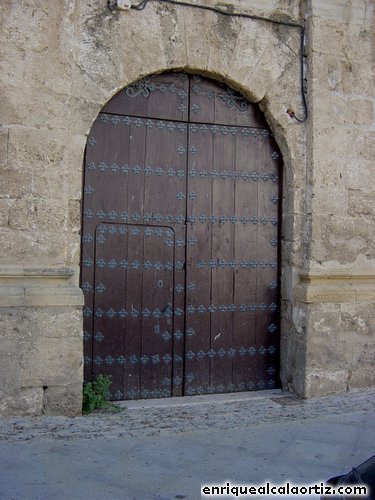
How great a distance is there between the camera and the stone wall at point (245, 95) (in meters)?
4.41

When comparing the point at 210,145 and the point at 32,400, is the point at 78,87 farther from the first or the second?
the point at 32,400

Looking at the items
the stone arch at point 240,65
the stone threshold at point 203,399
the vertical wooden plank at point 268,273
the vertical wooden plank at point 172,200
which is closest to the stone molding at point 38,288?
the vertical wooden plank at point 172,200

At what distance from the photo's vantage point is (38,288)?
14.4ft

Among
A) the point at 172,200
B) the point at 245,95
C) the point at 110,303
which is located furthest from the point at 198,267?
the point at 245,95

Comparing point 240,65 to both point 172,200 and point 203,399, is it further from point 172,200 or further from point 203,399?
point 203,399

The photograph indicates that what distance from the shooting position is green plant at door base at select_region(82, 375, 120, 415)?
183 inches

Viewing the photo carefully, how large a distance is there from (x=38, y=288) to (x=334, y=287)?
2.50 m

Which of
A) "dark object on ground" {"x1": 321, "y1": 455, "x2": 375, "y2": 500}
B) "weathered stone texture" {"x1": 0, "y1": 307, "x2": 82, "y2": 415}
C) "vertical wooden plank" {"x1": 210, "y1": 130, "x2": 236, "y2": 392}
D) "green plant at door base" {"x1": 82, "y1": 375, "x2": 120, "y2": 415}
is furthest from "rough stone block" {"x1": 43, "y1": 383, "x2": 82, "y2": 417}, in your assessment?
"dark object on ground" {"x1": 321, "y1": 455, "x2": 375, "y2": 500}

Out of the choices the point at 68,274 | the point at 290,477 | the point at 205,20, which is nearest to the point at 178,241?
the point at 68,274

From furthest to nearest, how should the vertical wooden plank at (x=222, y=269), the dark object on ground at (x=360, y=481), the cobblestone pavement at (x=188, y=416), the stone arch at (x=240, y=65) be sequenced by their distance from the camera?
the vertical wooden plank at (x=222, y=269), the stone arch at (x=240, y=65), the cobblestone pavement at (x=188, y=416), the dark object on ground at (x=360, y=481)

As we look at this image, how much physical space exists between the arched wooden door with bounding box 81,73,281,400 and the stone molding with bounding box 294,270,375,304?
1.16 feet

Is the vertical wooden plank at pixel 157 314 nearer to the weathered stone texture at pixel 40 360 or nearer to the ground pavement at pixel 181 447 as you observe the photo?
the ground pavement at pixel 181 447

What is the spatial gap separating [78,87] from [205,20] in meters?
1.25

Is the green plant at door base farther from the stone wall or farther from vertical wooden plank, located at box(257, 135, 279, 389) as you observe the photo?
vertical wooden plank, located at box(257, 135, 279, 389)
